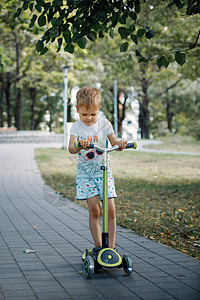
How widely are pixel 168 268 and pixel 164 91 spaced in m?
48.5

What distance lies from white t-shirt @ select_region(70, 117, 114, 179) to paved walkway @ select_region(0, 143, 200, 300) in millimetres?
894

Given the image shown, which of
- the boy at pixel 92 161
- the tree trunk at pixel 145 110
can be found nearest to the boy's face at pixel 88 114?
the boy at pixel 92 161

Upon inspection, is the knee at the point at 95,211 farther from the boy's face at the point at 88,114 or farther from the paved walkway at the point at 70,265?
the boy's face at the point at 88,114

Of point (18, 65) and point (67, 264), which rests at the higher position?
point (18, 65)

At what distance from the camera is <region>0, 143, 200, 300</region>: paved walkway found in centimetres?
360

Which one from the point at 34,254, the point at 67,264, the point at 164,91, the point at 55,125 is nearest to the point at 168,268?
the point at 67,264

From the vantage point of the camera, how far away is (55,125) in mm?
67625

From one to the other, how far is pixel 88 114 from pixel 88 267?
1.34m

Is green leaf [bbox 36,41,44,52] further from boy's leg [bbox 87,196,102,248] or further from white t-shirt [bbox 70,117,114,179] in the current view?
boy's leg [bbox 87,196,102,248]

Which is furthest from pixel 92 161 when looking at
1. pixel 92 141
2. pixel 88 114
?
pixel 88 114

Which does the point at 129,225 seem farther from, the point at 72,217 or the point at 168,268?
the point at 168,268

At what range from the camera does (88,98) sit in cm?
416

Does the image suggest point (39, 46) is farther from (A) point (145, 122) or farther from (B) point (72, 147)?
(A) point (145, 122)

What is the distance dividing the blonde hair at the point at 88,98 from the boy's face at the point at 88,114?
0.09ft
